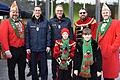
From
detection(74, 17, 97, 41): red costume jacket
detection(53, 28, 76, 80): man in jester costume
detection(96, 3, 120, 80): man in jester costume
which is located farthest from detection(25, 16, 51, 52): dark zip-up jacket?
detection(96, 3, 120, 80): man in jester costume

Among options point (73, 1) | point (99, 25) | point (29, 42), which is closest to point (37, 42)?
point (29, 42)

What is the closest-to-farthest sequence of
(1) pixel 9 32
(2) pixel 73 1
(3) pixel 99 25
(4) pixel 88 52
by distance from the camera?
(4) pixel 88 52, (3) pixel 99 25, (1) pixel 9 32, (2) pixel 73 1

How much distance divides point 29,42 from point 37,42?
171mm

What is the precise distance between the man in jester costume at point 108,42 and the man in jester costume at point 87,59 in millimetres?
375

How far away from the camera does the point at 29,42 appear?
7504 millimetres

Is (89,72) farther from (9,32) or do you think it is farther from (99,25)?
(9,32)

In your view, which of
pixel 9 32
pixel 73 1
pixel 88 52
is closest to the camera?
pixel 88 52

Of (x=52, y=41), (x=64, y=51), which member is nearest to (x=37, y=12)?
(x=52, y=41)

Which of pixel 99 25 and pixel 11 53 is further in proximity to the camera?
pixel 11 53

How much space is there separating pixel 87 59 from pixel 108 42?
0.68 m

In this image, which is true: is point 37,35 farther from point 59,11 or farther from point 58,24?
point 59,11

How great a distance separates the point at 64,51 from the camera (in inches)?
287

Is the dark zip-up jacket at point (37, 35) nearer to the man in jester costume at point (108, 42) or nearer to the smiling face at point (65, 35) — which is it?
the smiling face at point (65, 35)

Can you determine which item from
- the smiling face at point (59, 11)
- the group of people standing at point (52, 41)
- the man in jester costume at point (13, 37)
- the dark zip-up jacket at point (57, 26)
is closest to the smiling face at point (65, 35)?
the group of people standing at point (52, 41)
